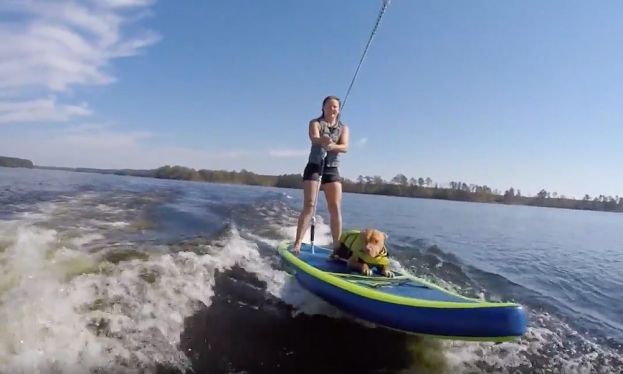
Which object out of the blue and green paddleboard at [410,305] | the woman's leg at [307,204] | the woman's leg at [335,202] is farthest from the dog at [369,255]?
the woman's leg at [307,204]

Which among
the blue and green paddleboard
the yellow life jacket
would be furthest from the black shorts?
the blue and green paddleboard

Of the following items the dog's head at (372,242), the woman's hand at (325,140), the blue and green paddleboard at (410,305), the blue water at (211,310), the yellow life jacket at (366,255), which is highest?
the woman's hand at (325,140)

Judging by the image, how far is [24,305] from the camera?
4.12 meters

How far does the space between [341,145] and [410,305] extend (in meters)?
3.04

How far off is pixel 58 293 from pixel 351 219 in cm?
1442

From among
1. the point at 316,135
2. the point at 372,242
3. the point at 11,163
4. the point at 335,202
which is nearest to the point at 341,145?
the point at 316,135

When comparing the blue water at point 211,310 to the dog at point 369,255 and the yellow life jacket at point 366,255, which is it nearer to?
the dog at point 369,255

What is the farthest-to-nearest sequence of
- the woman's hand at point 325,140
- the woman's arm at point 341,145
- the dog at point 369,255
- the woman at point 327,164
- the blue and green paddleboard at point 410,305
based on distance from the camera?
the woman at point 327,164 < the woman's arm at point 341,145 < the woman's hand at point 325,140 < the dog at point 369,255 < the blue and green paddleboard at point 410,305

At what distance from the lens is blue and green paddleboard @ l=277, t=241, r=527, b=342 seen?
383cm

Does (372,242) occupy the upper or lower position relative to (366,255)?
upper

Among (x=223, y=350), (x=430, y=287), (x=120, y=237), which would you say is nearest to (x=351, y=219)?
(x=120, y=237)

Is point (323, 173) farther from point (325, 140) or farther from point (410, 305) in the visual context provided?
point (410, 305)

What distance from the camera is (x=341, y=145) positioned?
6.64m

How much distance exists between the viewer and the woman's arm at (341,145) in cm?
645
